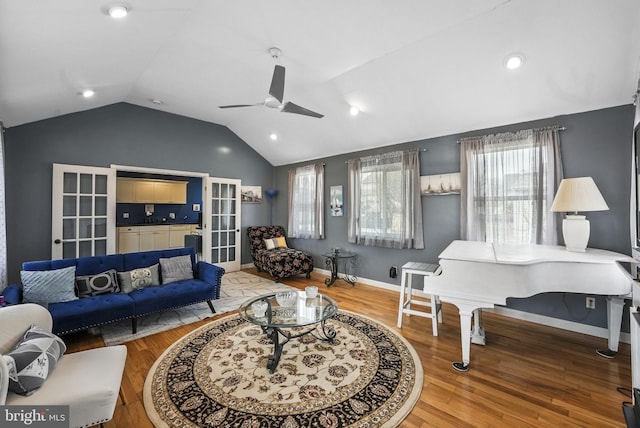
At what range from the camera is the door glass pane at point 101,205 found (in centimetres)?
418

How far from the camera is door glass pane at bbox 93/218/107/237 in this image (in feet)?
13.7

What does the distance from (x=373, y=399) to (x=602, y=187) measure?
3.27 metres

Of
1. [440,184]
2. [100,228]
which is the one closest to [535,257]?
[440,184]

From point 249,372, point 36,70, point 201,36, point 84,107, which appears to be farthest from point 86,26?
point 249,372

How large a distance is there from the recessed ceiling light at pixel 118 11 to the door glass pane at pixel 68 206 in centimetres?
323

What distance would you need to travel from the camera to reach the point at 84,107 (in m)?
3.91

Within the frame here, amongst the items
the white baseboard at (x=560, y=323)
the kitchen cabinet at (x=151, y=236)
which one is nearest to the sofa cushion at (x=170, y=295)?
the kitchen cabinet at (x=151, y=236)

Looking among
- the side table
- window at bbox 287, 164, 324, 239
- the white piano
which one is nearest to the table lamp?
the white piano

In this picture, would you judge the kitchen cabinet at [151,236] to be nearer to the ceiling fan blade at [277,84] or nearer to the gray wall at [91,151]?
the gray wall at [91,151]

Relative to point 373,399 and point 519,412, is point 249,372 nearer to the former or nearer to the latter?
point 373,399

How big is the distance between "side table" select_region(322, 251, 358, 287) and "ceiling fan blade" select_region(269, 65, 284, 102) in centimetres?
291

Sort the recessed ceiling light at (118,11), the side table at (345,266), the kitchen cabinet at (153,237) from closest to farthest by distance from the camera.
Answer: the recessed ceiling light at (118,11) → the side table at (345,266) → the kitchen cabinet at (153,237)

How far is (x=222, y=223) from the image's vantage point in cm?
573

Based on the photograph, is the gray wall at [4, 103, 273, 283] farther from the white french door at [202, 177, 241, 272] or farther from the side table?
the side table
